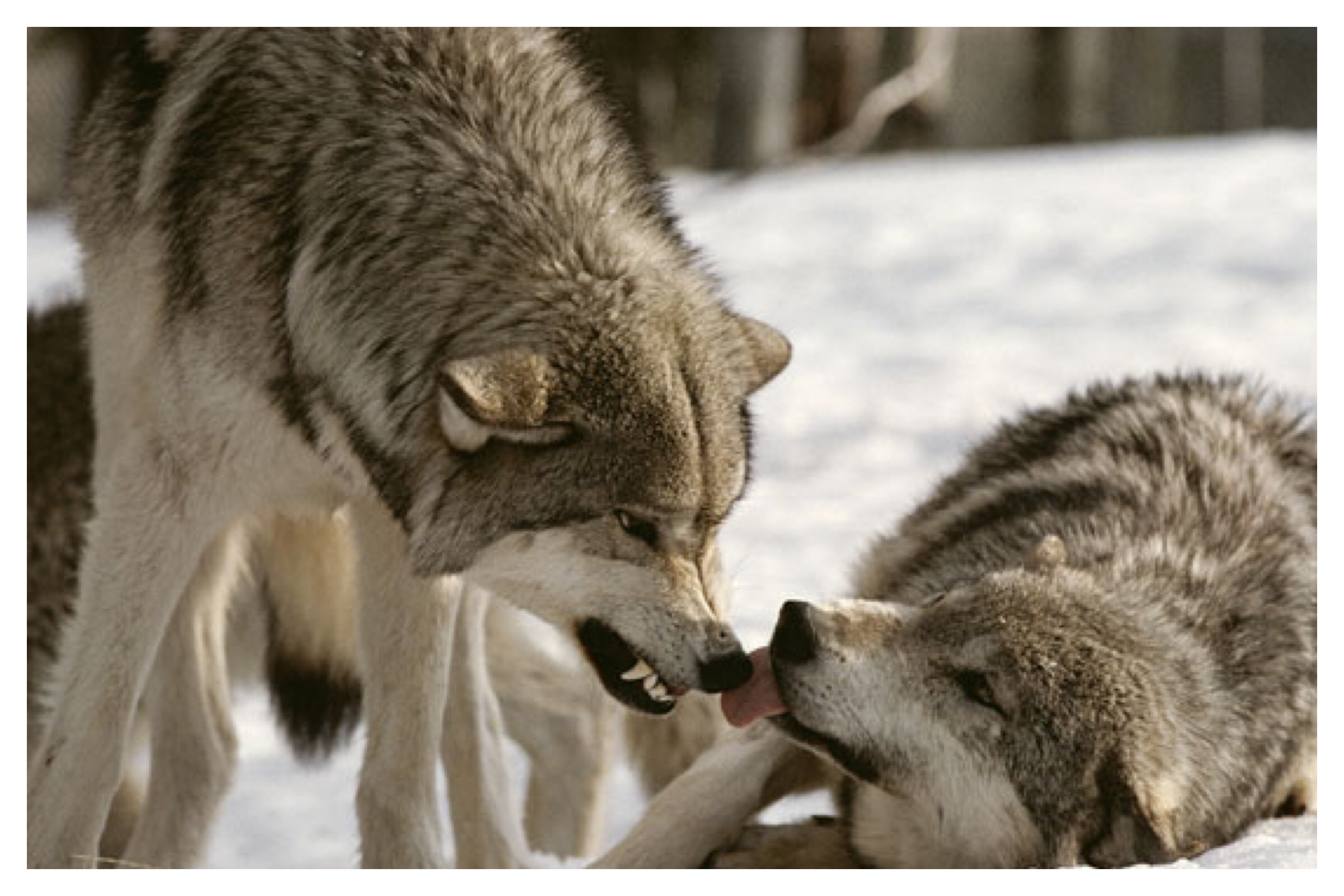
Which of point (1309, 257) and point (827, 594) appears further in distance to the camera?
point (1309, 257)

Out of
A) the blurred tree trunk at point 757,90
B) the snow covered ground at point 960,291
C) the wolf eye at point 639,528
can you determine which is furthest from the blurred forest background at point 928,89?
the wolf eye at point 639,528

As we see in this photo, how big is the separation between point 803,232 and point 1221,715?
4.61 meters

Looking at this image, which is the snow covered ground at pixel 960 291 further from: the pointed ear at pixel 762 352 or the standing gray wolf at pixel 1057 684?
the pointed ear at pixel 762 352

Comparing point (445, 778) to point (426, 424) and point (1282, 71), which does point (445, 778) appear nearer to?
point (426, 424)

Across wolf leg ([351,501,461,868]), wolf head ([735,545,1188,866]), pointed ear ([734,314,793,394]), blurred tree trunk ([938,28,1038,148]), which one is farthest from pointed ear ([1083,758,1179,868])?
blurred tree trunk ([938,28,1038,148])

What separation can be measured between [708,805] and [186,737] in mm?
1163

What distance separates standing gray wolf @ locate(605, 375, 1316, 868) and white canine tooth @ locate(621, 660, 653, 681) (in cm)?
28

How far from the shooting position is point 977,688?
10.6ft

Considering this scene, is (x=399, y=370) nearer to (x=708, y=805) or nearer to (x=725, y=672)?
(x=725, y=672)

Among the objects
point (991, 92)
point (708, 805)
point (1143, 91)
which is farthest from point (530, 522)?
point (991, 92)

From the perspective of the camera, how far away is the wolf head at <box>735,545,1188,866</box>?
10.3 feet

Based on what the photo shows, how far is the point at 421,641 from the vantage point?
345 centimetres

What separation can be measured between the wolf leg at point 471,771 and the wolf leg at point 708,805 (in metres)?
0.37

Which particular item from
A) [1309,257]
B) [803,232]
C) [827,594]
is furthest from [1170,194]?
[827,594]
